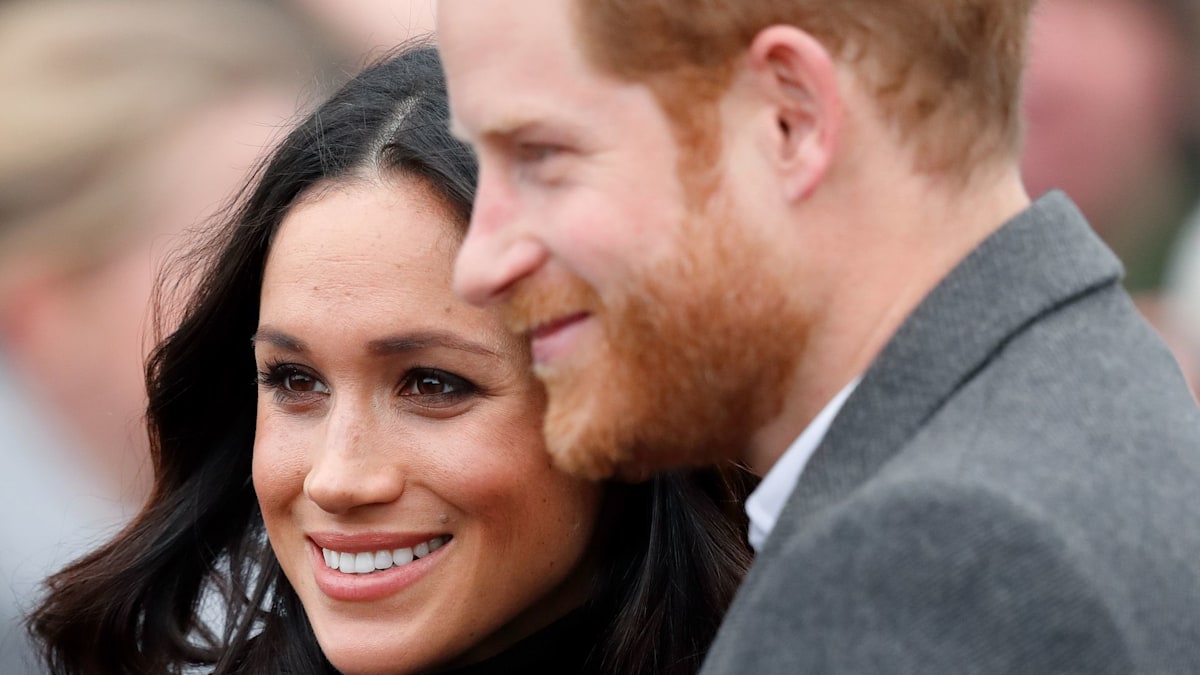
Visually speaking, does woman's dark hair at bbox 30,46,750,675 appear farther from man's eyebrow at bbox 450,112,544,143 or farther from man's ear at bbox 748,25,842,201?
man's ear at bbox 748,25,842,201

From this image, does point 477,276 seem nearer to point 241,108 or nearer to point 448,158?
point 448,158

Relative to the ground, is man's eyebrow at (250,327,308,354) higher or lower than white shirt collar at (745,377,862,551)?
higher

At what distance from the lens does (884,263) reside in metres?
1.97

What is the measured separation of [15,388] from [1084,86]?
323 centimetres

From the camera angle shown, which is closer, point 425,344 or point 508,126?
point 508,126

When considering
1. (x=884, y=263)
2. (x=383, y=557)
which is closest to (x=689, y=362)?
(x=884, y=263)

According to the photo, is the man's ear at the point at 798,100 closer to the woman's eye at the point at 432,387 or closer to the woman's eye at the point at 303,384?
the woman's eye at the point at 432,387

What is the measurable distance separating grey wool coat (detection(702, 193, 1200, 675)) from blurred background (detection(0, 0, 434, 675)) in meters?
2.80

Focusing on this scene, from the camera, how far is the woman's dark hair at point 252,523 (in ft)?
9.96

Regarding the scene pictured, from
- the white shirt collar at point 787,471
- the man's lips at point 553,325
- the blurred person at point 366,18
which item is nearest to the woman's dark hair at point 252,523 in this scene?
the man's lips at point 553,325

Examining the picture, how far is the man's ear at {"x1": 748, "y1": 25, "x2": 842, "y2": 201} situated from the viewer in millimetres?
1932

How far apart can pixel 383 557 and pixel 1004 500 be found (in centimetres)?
153

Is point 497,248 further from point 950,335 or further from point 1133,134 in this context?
point 1133,134

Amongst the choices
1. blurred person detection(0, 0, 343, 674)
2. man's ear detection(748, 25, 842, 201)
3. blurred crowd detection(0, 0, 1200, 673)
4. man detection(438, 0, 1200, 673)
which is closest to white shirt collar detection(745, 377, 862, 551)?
man detection(438, 0, 1200, 673)
